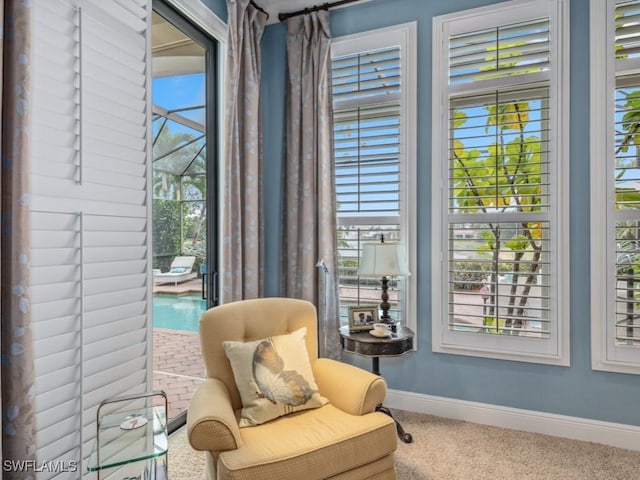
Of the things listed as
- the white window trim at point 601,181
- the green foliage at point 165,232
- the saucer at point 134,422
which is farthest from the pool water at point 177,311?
the white window trim at point 601,181

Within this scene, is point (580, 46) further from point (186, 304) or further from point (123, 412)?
point (123, 412)

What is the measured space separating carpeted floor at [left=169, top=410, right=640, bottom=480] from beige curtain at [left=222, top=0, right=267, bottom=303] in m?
1.01

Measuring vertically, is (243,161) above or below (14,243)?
above

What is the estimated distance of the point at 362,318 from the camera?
2500mm

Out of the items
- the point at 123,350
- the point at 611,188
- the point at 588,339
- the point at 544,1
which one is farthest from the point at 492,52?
the point at 123,350

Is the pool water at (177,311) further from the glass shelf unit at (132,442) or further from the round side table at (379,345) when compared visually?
the round side table at (379,345)

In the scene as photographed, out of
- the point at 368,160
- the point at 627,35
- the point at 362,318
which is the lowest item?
the point at 362,318

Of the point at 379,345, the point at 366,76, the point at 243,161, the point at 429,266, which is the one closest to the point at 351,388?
the point at 379,345

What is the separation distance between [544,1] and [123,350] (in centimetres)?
318

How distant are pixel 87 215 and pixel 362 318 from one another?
1.66 metres

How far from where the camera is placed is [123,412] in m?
1.65

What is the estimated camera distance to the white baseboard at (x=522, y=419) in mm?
2264

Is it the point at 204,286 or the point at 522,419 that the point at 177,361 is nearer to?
the point at 204,286

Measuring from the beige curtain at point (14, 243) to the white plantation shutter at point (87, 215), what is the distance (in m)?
0.14
